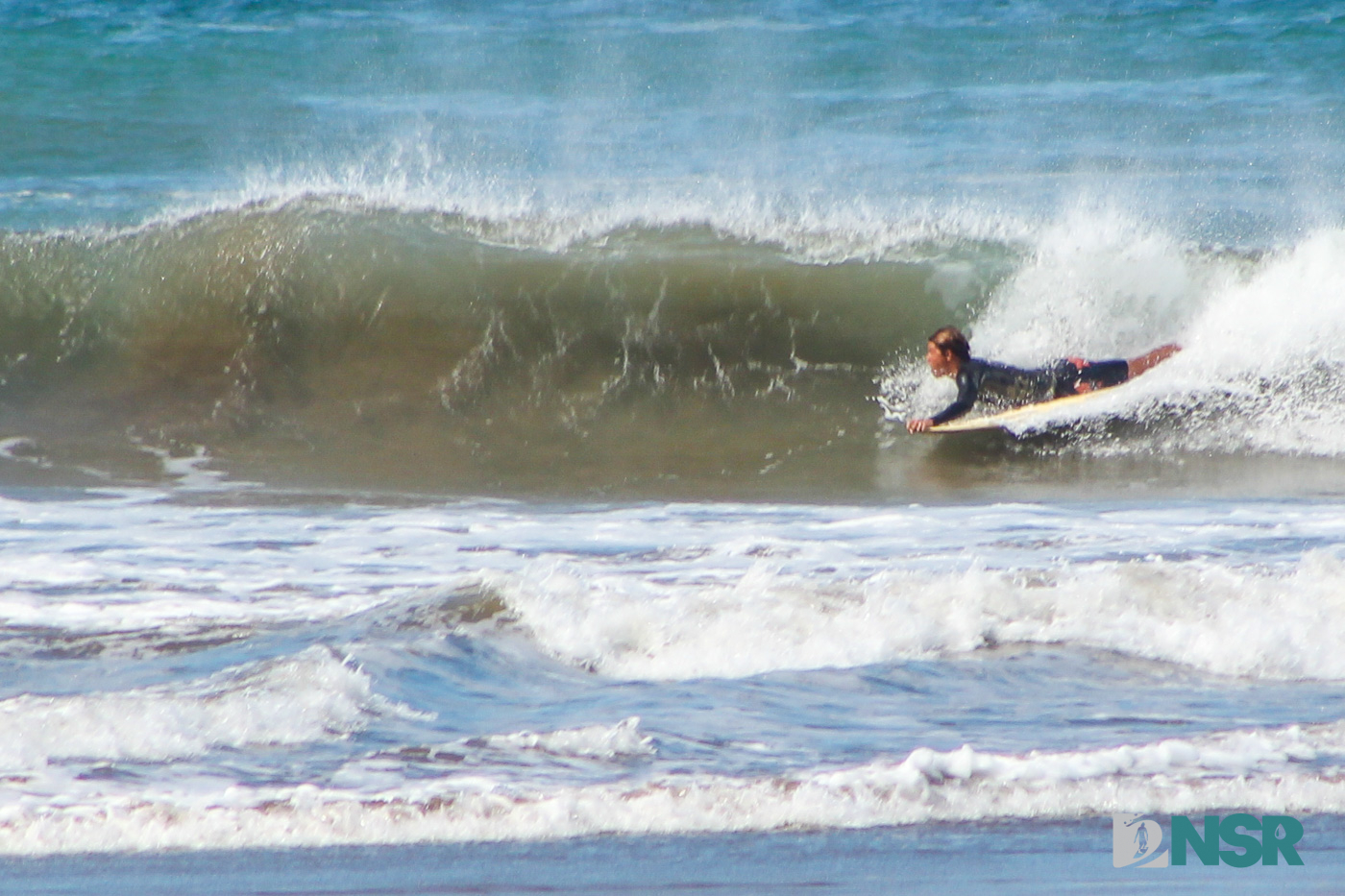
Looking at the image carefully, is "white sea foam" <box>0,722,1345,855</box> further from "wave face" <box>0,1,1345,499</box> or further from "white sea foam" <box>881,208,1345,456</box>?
"white sea foam" <box>881,208,1345,456</box>

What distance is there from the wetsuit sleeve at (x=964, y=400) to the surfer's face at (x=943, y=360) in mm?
56

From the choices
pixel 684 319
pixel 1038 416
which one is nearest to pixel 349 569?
pixel 1038 416

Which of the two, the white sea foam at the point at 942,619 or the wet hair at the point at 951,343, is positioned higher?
the wet hair at the point at 951,343

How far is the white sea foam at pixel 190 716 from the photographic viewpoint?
3.65 m

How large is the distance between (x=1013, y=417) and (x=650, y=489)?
2.29 m

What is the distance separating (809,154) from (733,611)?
14073mm

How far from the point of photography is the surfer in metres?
8.62

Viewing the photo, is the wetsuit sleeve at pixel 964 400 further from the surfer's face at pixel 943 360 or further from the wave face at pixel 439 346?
the wave face at pixel 439 346

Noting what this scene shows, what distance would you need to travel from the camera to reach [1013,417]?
875cm
